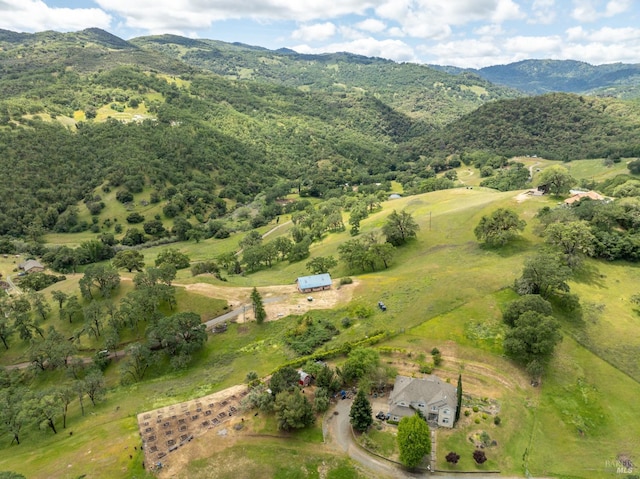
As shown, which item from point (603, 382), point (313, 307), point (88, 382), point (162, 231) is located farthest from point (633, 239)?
point (162, 231)

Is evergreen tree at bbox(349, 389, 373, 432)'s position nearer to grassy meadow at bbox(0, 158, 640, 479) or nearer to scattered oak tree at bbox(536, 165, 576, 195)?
grassy meadow at bbox(0, 158, 640, 479)

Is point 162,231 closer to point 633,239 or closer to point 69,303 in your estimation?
point 69,303

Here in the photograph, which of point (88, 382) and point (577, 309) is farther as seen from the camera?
point (577, 309)

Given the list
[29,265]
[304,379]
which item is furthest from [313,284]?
[29,265]

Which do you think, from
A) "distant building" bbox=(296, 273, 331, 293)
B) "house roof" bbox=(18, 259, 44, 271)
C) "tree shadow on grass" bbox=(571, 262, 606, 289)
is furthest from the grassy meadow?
"house roof" bbox=(18, 259, 44, 271)

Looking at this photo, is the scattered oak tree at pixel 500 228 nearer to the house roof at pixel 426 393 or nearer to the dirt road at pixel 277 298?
the dirt road at pixel 277 298
